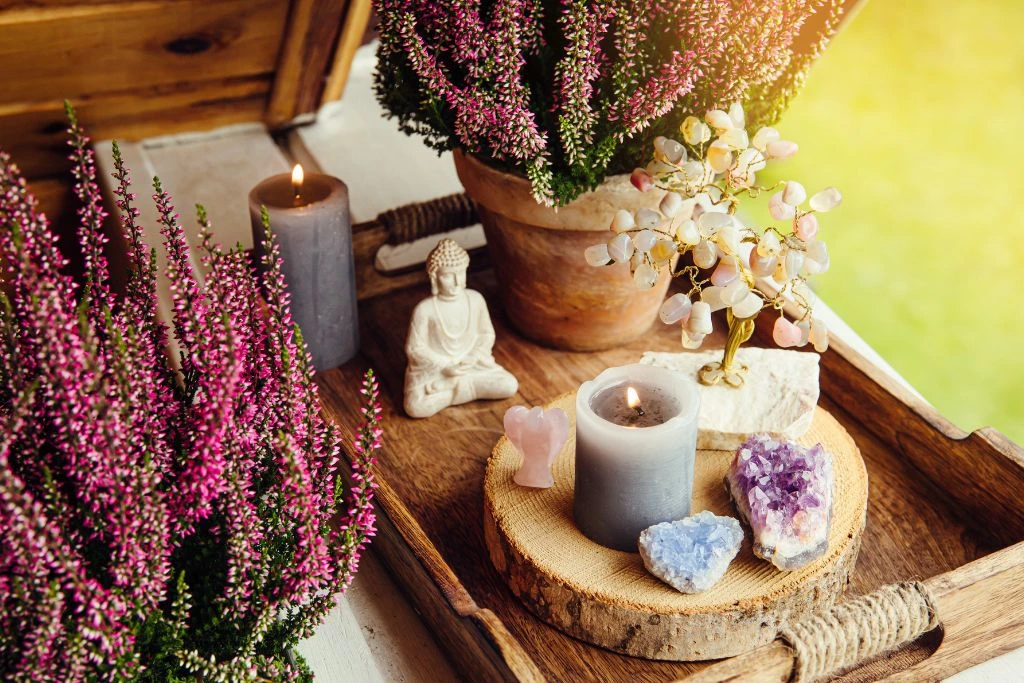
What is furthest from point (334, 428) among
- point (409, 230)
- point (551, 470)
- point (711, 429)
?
point (409, 230)

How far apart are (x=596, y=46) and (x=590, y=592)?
0.52m

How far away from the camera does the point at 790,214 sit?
3.22ft

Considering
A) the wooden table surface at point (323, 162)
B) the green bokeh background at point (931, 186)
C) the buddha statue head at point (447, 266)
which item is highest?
the buddha statue head at point (447, 266)

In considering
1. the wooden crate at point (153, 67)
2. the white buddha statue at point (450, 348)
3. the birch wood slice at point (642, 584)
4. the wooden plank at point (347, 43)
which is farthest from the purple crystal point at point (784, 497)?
the wooden crate at point (153, 67)

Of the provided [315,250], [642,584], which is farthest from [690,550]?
[315,250]

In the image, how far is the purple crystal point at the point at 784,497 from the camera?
35.4 inches

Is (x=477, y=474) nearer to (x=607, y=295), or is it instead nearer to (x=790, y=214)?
(x=607, y=295)

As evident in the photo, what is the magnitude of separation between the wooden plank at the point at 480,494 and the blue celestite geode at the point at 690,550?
86mm

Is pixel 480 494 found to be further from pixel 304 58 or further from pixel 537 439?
pixel 304 58

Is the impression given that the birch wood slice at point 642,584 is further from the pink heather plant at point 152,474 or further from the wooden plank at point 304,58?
the wooden plank at point 304,58

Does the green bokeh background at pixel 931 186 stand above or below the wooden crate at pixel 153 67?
below

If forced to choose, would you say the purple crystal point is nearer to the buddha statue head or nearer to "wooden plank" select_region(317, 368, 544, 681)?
"wooden plank" select_region(317, 368, 544, 681)

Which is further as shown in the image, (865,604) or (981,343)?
(981,343)

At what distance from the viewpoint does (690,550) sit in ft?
2.93
